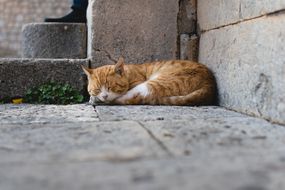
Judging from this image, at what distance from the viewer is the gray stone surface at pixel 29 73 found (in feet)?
12.2

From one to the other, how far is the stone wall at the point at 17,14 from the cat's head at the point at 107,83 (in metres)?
9.67

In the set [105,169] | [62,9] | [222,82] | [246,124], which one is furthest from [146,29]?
[62,9]

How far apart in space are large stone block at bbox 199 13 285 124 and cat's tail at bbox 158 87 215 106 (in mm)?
109

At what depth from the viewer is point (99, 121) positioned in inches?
95.0

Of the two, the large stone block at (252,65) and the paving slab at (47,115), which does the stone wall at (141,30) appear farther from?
the paving slab at (47,115)

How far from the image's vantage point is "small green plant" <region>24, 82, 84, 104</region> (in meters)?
3.62

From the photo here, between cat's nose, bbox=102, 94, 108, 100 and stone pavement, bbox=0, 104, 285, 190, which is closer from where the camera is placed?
stone pavement, bbox=0, 104, 285, 190

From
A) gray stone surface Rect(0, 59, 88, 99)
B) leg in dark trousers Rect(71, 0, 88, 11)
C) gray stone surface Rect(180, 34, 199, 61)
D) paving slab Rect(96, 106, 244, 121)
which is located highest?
leg in dark trousers Rect(71, 0, 88, 11)

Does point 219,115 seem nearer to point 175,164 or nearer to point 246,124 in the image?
point 246,124

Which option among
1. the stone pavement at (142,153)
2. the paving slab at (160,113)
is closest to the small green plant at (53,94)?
the paving slab at (160,113)

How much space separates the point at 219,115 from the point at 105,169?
1473 millimetres

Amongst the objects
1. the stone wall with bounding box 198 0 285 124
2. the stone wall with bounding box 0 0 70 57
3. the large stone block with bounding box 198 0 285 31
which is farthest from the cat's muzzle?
the stone wall with bounding box 0 0 70 57

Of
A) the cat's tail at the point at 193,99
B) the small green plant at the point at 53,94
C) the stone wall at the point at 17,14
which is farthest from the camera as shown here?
the stone wall at the point at 17,14

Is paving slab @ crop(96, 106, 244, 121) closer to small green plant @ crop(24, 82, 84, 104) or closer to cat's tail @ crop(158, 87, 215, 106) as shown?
cat's tail @ crop(158, 87, 215, 106)
